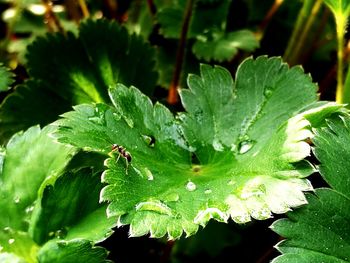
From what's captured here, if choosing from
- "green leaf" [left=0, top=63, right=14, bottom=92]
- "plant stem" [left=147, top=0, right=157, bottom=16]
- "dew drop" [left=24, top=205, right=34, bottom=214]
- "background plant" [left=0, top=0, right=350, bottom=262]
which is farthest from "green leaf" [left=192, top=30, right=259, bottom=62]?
"dew drop" [left=24, top=205, right=34, bottom=214]

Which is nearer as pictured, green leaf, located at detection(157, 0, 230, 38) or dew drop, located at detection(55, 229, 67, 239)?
dew drop, located at detection(55, 229, 67, 239)

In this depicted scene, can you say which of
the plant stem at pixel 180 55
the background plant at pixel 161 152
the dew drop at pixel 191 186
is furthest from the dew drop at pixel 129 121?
the plant stem at pixel 180 55

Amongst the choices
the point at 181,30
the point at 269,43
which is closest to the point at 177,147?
the point at 181,30

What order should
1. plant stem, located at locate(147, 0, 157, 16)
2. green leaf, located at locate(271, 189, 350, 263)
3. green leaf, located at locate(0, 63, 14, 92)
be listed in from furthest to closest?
plant stem, located at locate(147, 0, 157, 16) → green leaf, located at locate(0, 63, 14, 92) → green leaf, located at locate(271, 189, 350, 263)

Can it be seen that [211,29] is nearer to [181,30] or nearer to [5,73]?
[181,30]

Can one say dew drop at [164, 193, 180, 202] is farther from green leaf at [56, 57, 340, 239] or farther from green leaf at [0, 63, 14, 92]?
green leaf at [0, 63, 14, 92]

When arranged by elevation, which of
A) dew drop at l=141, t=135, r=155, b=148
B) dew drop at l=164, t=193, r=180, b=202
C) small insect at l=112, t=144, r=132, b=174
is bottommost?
dew drop at l=164, t=193, r=180, b=202
